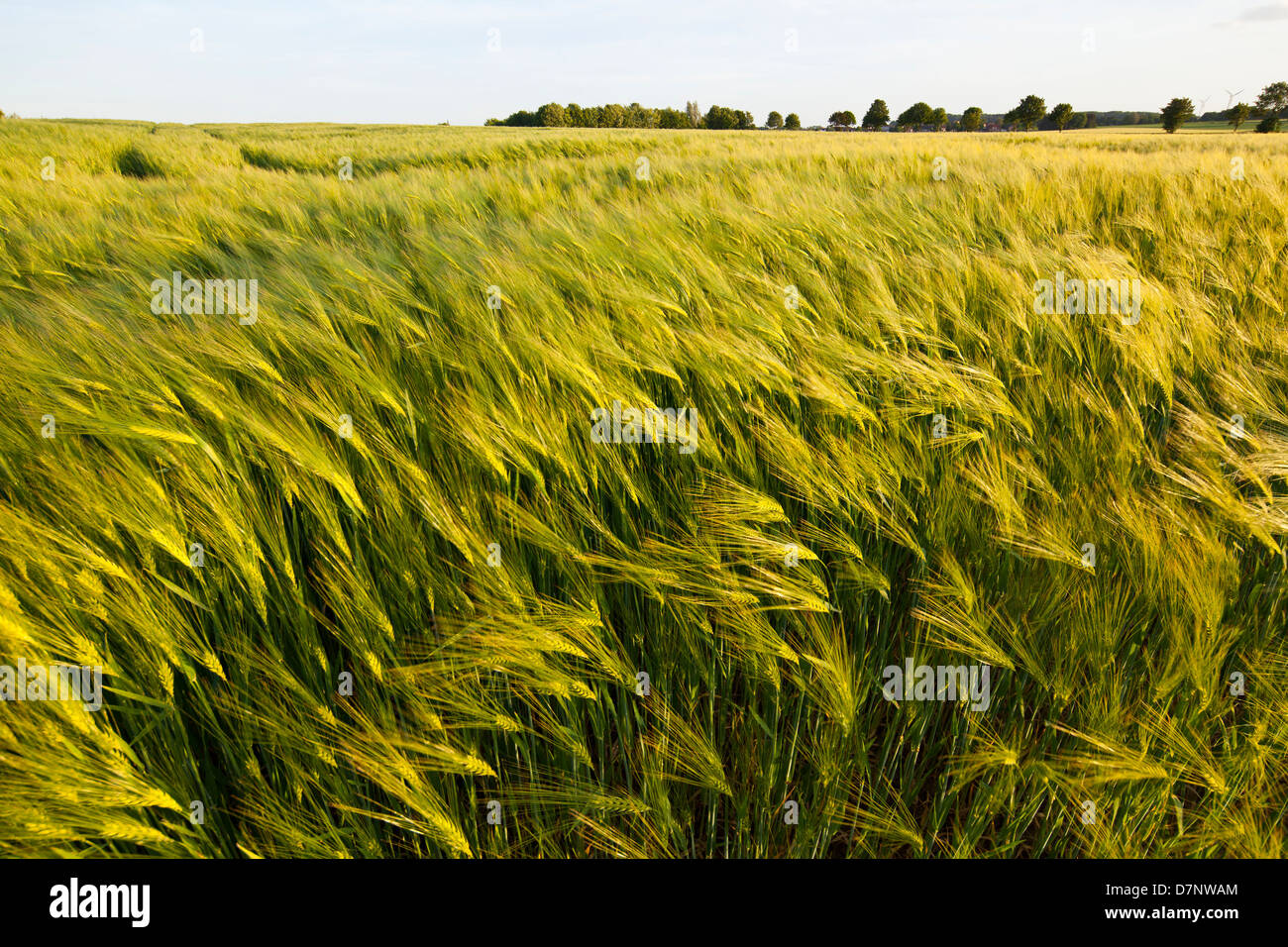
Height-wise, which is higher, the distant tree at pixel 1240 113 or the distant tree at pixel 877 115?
the distant tree at pixel 877 115

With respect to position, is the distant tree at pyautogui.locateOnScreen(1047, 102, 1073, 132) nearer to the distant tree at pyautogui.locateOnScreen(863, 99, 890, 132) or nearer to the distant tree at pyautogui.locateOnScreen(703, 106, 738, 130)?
the distant tree at pyautogui.locateOnScreen(863, 99, 890, 132)

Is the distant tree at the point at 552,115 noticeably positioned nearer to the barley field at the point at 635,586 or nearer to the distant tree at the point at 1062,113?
the distant tree at the point at 1062,113

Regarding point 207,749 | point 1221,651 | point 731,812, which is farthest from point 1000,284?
point 207,749

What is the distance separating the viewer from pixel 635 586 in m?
1.13

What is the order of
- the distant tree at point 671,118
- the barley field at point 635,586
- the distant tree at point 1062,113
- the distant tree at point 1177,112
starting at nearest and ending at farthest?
the barley field at point 635,586 < the distant tree at point 1177,112 < the distant tree at point 1062,113 < the distant tree at point 671,118

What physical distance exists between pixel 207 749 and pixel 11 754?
251 millimetres

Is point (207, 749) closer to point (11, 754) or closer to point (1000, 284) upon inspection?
point (11, 754)

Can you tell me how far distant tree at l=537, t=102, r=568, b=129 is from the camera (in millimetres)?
45500

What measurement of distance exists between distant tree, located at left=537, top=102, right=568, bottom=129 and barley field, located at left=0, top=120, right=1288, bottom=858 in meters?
50.2

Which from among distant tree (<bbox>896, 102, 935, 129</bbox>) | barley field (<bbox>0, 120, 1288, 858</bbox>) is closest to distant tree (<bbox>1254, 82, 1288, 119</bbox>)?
distant tree (<bbox>896, 102, 935, 129</bbox>)

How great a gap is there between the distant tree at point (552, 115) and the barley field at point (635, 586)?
5020 cm

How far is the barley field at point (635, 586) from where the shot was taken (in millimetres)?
910

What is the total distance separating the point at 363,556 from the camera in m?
1.14

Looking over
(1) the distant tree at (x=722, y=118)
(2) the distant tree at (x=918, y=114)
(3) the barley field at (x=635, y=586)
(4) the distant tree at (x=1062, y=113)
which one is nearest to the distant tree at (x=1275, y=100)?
(4) the distant tree at (x=1062, y=113)
